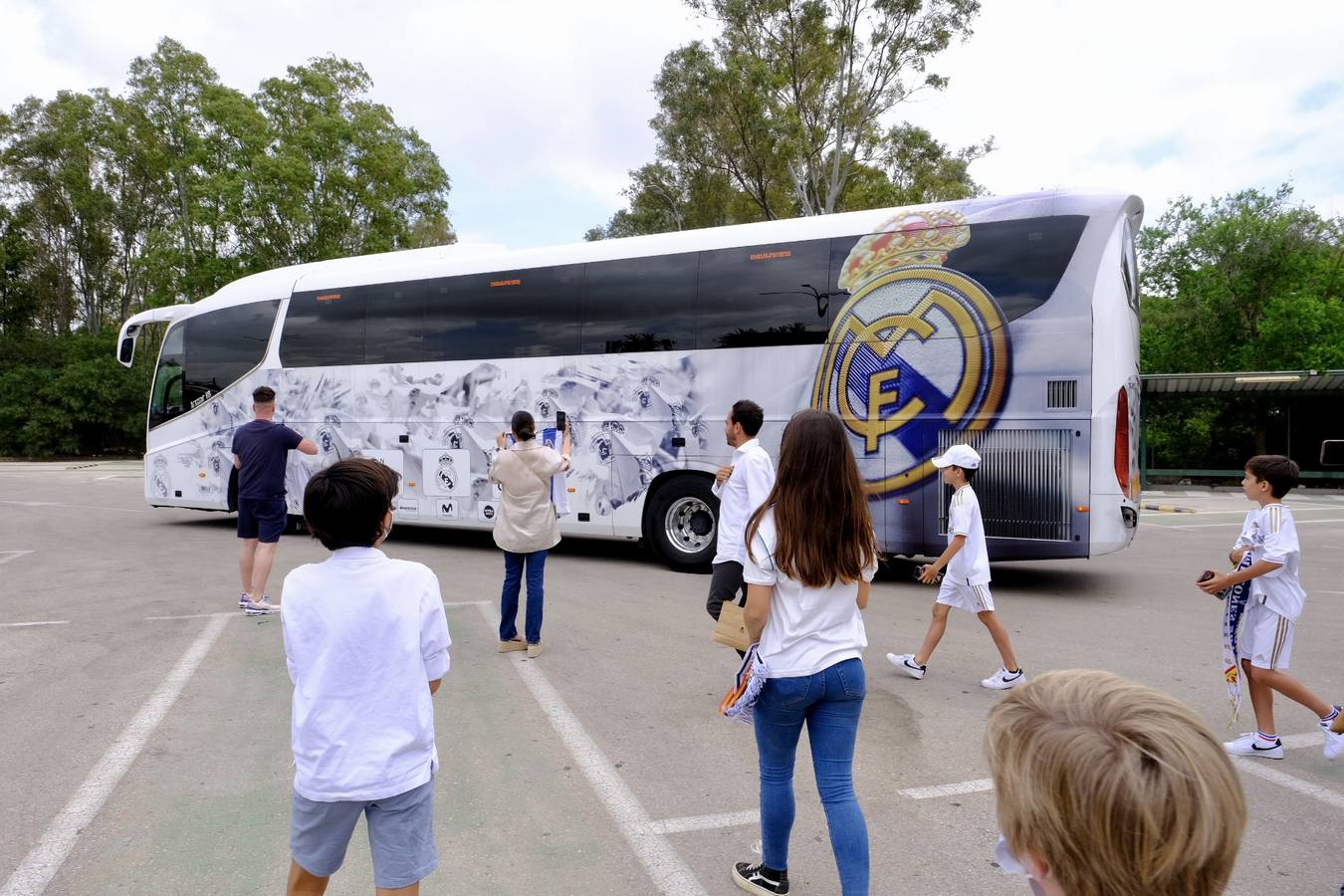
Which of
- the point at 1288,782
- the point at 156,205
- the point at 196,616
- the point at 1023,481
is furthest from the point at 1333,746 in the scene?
the point at 156,205

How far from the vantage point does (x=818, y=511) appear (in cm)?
291

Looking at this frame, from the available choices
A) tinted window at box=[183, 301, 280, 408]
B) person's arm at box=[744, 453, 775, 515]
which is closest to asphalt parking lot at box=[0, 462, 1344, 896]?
person's arm at box=[744, 453, 775, 515]

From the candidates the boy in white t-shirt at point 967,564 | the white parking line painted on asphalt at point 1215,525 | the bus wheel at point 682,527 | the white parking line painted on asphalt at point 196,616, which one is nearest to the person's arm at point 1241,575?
the boy in white t-shirt at point 967,564

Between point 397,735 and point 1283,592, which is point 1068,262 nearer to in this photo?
point 1283,592

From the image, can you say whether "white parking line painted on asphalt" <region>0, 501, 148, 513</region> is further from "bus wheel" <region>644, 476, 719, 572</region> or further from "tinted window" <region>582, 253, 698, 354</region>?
"bus wheel" <region>644, 476, 719, 572</region>

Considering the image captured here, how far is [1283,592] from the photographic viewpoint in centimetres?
437

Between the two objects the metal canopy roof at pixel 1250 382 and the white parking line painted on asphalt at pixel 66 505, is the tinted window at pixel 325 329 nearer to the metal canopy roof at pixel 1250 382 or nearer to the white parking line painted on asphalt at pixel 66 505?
the white parking line painted on asphalt at pixel 66 505

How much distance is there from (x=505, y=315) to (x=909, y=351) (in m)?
5.27

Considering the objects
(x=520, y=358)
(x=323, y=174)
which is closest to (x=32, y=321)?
(x=323, y=174)

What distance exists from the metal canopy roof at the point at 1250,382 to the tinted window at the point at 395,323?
18560mm

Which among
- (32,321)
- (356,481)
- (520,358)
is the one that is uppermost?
(32,321)

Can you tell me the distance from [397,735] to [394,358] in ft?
34.0

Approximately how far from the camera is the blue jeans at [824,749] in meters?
2.75

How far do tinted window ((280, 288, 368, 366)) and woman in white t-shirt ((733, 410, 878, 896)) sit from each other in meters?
10.6
